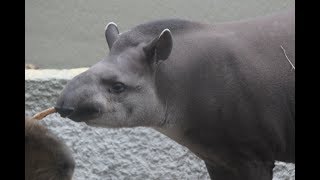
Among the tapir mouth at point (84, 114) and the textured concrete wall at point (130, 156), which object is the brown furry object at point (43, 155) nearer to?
the tapir mouth at point (84, 114)

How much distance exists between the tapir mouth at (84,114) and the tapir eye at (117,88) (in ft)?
0.42

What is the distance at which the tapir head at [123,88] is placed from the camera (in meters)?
Answer: 3.12

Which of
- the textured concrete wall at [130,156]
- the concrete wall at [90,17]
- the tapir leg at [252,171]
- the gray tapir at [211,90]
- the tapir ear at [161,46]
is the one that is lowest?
the textured concrete wall at [130,156]

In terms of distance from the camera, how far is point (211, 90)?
3.32 metres

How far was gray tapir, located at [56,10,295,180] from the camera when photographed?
3.28m

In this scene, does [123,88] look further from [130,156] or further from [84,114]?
[130,156]

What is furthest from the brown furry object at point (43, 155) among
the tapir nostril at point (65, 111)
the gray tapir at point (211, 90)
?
the gray tapir at point (211, 90)

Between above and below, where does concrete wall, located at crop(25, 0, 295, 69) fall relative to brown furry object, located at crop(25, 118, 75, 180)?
below

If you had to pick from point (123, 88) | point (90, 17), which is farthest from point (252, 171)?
point (90, 17)

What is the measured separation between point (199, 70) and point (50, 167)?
3.38 feet

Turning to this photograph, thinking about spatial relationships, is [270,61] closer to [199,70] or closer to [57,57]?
[199,70]

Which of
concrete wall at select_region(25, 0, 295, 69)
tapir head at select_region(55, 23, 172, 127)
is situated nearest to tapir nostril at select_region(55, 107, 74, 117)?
tapir head at select_region(55, 23, 172, 127)

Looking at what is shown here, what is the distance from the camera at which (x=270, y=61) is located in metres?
3.40

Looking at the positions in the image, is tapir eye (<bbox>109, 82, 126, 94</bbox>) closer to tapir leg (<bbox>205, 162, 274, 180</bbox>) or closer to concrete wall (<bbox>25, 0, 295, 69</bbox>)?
tapir leg (<bbox>205, 162, 274, 180</bbox>)
